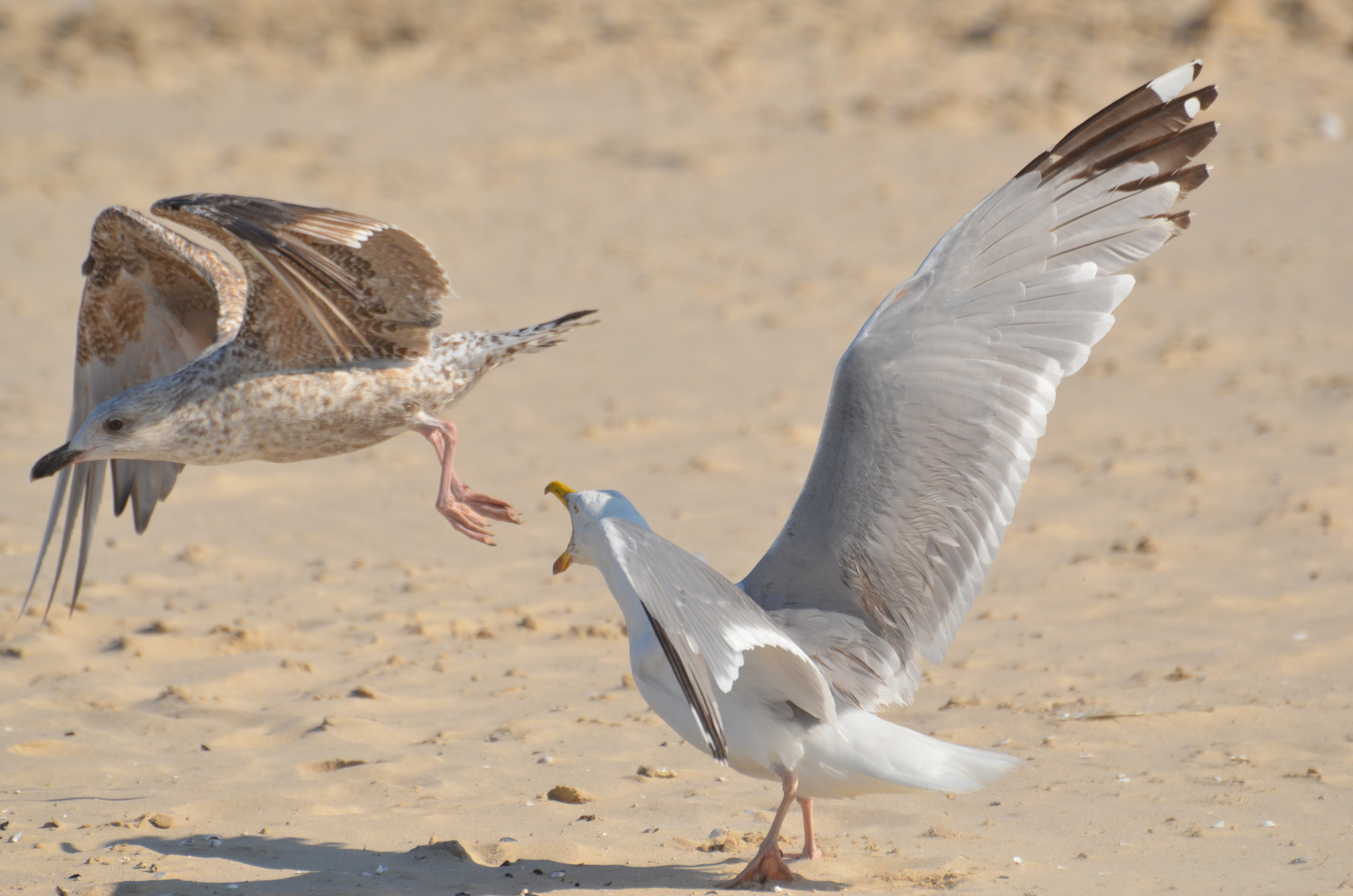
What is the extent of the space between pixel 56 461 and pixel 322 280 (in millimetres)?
1047

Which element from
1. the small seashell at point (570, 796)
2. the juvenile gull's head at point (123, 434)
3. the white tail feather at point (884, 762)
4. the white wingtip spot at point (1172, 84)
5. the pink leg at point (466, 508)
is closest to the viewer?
the white tail feather at point (884, 762)

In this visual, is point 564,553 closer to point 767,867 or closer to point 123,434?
point 767,867

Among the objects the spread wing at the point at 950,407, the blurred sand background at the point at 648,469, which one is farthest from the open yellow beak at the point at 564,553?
the blurred sand background at the point at 648,469

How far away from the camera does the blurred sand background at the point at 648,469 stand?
3688mm

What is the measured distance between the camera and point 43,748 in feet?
14.0

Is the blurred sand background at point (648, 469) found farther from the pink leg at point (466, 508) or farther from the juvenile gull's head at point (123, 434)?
the juvenile gull's head at point (123, 434)

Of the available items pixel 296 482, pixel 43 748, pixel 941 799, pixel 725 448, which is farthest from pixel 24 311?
pixel 941 799

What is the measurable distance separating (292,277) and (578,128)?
906 cm

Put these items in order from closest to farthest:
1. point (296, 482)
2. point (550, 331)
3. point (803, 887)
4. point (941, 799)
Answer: point (803, 887)
point (941, 799)
point (550, 331)
point (296, 482)

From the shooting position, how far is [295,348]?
4391mm

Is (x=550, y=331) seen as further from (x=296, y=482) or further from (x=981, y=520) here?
(x=296, y=482)

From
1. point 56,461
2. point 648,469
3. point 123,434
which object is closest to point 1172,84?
point 123,434

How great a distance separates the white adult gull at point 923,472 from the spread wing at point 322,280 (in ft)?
3.37

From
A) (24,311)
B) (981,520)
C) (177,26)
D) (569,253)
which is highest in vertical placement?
(177,26)
